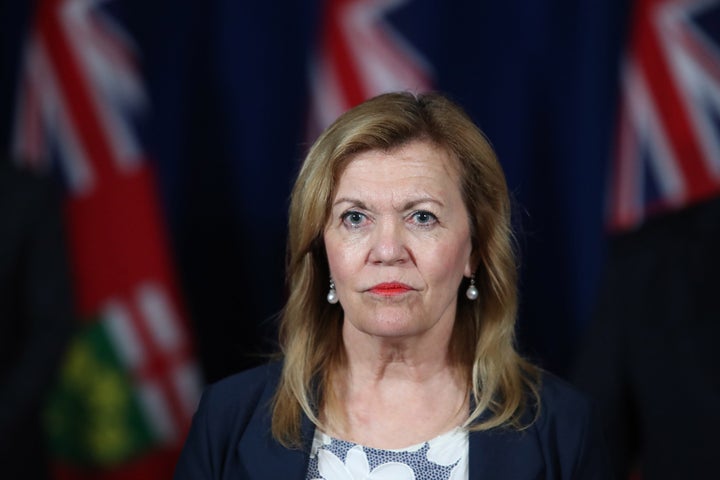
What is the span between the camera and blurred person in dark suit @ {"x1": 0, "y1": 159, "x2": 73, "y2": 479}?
3215mm

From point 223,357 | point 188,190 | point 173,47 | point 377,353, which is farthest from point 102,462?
point 377,353

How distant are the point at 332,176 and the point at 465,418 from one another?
→ 17.5 inches

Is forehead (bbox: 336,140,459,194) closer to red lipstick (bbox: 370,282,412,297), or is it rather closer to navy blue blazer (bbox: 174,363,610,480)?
red lipstick (bbox: 370,282,412,297)

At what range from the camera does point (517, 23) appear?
145 inches

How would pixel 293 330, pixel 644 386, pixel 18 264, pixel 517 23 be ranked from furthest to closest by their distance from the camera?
pixel 517 23 → pixel 18 264 → pixel 644 386 → pixel 293 330

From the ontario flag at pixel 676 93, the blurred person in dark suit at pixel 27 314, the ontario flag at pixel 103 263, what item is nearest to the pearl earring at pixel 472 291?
the blurred person in dark suit at pixel 27 314

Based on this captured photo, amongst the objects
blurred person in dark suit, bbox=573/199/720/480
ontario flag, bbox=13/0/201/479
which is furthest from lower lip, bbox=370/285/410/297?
ontario flag, bbox=13/0/201/479

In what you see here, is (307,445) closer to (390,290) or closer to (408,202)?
(390,290)

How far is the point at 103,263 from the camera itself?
156 inches

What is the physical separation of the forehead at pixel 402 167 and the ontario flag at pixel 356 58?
1.78m

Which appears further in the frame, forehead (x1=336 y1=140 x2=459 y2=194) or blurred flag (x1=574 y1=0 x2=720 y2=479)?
blurred flag (x1=574 y1=0 x2=720 y2=479)

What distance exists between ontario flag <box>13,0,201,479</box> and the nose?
2.01 m

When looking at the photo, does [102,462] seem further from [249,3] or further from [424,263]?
[424,263]

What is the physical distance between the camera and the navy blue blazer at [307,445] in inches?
78.8
